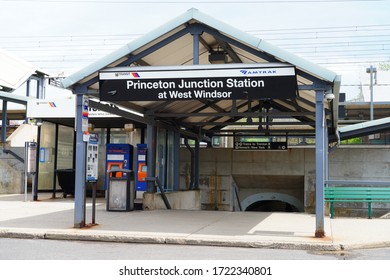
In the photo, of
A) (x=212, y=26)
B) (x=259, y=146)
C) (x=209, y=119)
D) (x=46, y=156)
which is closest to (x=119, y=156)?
(x=46, y=156)

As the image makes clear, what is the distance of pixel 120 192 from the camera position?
14.5 m

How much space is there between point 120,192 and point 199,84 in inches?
198

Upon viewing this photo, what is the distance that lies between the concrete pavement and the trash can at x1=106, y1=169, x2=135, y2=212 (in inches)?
13.3

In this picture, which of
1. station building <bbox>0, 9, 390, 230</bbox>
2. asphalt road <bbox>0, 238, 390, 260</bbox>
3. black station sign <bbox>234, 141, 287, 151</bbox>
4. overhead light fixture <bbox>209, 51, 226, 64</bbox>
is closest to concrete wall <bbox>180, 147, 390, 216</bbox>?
station building <bbox>0, 9, 390, 230</bbox>

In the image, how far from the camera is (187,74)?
10.8 meters

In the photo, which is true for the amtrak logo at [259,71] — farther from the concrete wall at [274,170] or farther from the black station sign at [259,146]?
the concrete wall at [274,170]

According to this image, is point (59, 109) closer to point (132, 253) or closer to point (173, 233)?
point (173, 233)

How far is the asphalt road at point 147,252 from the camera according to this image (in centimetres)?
804

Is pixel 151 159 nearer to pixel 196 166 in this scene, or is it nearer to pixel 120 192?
pixel 120 192

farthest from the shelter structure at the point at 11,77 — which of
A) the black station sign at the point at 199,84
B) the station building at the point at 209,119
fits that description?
the black station sign at the point at 199,84

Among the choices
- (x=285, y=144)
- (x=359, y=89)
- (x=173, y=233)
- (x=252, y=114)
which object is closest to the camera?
(x=173, y=233)

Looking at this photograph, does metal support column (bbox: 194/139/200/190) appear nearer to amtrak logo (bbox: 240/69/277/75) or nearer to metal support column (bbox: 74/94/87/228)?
metal support column (bbox: 74/94/87/228)

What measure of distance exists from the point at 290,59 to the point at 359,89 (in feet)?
114
